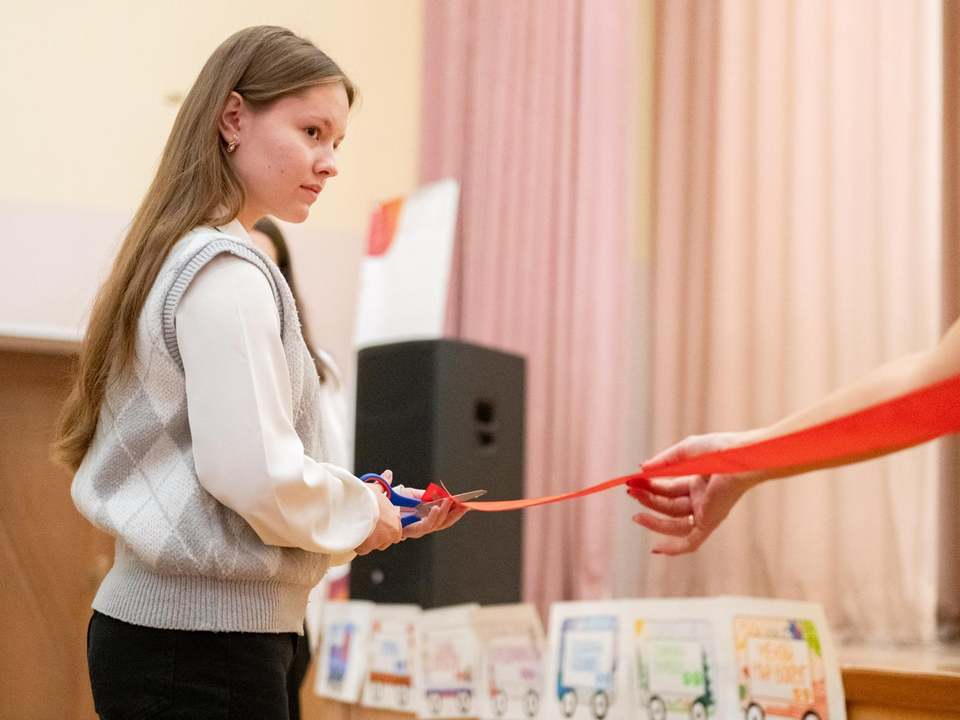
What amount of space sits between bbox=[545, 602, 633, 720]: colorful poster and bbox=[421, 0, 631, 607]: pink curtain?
86 cm

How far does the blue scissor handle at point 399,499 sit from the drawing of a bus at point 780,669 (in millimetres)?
1008

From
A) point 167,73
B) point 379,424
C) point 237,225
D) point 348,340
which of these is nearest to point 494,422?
point 379,424

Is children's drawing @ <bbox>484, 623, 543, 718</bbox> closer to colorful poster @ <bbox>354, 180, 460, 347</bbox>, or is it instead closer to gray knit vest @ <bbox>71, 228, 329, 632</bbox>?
colorful poster @ <bbox>354, 180, 460, 347</bbox>

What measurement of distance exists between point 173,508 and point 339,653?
1882 mm

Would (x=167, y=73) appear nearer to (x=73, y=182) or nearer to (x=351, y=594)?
(x=73, y=182)

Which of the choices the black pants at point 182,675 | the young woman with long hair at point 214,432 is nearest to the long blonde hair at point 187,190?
the young woman with long hair at point 214,432

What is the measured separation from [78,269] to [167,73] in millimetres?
738

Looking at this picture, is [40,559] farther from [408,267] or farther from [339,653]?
[408,267]

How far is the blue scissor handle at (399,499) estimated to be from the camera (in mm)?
1184

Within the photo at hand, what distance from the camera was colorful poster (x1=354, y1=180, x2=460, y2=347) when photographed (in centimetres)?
325

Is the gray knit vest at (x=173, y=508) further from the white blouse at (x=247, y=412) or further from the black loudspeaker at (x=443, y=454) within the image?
the black loudspeaker at (x=443, y=454)

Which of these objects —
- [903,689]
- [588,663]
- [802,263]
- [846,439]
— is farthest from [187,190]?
[802,263]

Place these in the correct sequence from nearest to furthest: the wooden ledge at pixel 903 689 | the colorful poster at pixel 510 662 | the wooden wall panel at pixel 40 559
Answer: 1. the wooden ledge at pixel 903 689
2. the wooden wall panel at pixel 40 559
3. the colorful poster at pixel 510 662

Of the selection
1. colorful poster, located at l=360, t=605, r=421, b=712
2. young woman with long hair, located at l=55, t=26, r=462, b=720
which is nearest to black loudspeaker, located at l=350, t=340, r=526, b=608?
colorful poster, located at l=360, t=605, r=421, b=712
